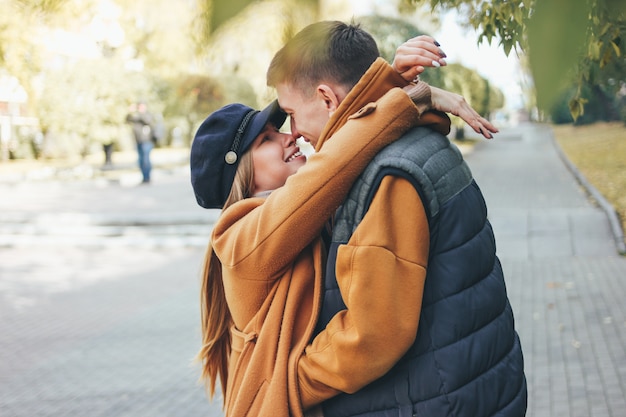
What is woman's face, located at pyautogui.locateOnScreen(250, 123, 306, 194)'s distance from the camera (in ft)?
6.43

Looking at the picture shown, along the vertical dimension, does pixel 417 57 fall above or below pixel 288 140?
above

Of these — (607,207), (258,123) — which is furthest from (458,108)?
(607,207)

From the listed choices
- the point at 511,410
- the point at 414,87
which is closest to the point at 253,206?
the point at 414,87

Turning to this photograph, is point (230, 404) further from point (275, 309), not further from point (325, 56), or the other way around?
point (325, 56)

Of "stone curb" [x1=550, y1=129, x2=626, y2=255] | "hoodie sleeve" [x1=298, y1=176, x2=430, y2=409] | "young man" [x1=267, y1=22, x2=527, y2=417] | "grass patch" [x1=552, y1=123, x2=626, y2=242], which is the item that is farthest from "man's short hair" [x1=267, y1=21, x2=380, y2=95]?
"grass patch" [x1=552, y1=123, x2=626, y2=242]

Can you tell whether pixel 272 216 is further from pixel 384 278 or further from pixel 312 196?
pixel 384 278

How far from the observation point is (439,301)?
62.4 inches

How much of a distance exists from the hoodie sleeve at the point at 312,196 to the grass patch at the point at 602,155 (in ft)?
34.0

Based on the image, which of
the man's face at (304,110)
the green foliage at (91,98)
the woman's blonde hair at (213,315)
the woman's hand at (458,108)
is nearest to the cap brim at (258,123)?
the man's face at (304,110)

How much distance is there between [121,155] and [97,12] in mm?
31844

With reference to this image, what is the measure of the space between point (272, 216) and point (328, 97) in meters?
0.32

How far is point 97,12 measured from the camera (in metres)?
1.10

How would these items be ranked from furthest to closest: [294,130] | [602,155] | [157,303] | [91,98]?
[602,155], [91,98], [157,303], [294,130]

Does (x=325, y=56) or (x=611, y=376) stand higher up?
(x=325, y=56)
